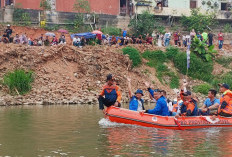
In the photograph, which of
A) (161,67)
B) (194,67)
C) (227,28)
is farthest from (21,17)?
(227,28)

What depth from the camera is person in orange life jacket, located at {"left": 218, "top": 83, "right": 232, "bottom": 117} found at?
18.5 m

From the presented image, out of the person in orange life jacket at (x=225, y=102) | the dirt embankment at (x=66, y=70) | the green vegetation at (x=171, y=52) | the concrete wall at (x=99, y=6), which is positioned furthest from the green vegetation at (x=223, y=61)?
the person in orange life jacket at (x=225, y=102)

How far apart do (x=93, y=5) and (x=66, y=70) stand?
13.1m

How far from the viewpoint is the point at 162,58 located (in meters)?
38.8

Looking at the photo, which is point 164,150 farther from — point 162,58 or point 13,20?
point 13,20

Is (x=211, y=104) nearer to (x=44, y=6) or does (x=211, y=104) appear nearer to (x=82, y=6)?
(x=44, y=6)

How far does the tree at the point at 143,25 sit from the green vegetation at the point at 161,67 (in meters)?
3.72

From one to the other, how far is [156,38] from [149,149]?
2857cm

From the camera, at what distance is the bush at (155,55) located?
1513 inches

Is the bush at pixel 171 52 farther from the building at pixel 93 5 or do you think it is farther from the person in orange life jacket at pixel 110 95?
the person in orange life jacket at pixel 110 95

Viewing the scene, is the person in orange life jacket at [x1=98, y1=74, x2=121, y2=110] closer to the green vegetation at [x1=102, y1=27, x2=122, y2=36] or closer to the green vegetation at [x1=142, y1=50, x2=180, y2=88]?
the green vegetation at [x1=142, y1=50, x2=180, y2=88]

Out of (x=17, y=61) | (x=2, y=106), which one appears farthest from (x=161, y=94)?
(x=17, y=61)

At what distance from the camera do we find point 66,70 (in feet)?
110

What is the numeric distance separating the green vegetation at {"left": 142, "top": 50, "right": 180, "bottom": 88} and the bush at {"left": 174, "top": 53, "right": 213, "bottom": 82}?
3.60ft
